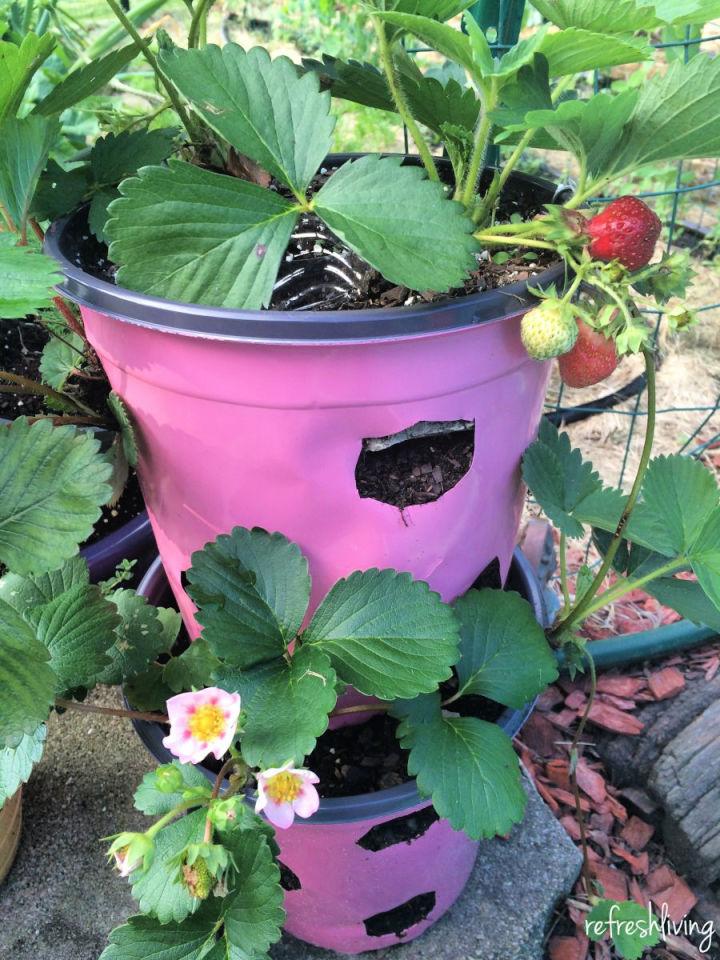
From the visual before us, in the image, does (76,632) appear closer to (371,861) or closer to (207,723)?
(207,723)

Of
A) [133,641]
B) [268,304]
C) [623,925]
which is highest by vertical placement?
[268,304]

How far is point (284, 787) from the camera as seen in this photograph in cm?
68

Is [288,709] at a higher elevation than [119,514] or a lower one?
higher

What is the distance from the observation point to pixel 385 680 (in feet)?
2.27

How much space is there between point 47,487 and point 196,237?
0.24m

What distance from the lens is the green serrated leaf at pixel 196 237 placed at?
24.7 inches

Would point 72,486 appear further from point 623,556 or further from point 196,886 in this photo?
point 623,556

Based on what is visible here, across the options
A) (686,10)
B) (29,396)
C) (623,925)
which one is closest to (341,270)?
(686,10)

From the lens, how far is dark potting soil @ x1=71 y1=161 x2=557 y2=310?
747 millimetres

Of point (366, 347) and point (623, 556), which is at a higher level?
point (366, 347)

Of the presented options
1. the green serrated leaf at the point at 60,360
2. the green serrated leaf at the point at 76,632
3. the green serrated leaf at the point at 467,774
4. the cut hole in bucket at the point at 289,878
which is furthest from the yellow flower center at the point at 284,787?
the green serrated leaf at the point at 60,360

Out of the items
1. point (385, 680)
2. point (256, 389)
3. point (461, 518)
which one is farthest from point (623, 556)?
point (256, 389)

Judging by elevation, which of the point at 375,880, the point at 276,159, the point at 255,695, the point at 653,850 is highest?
the point at 276,159

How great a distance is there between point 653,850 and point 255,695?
0.89 meters
